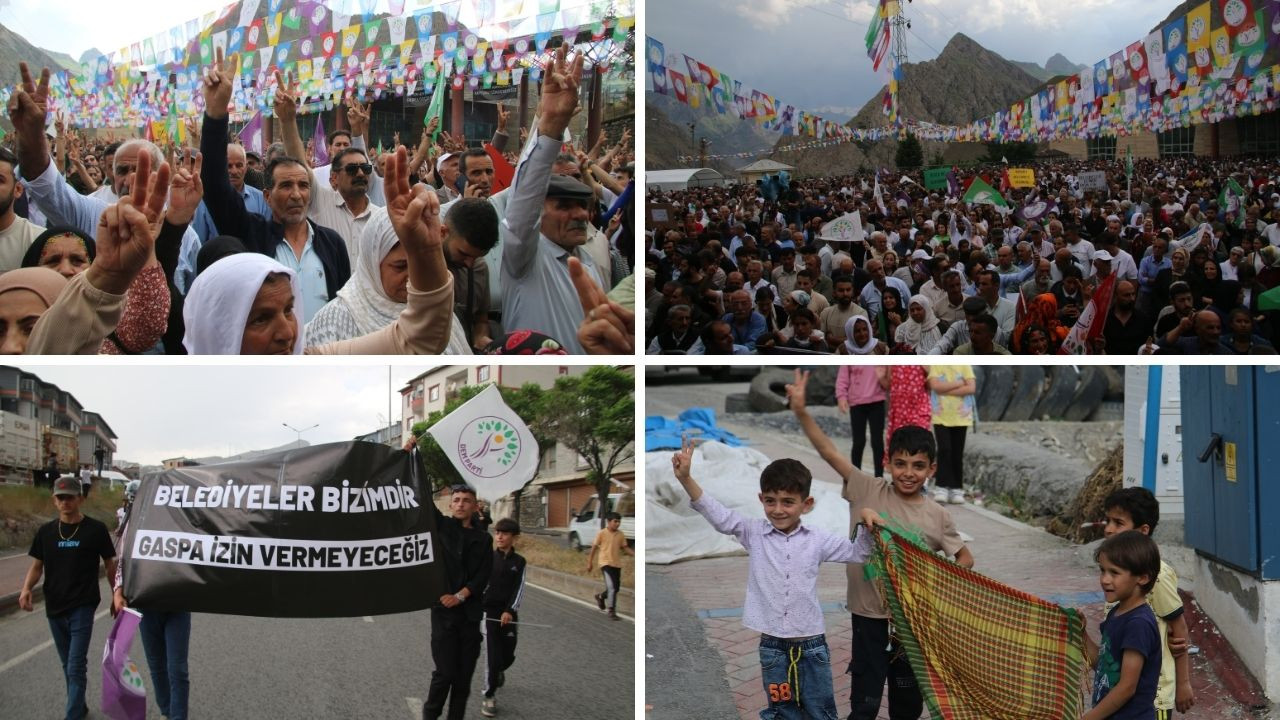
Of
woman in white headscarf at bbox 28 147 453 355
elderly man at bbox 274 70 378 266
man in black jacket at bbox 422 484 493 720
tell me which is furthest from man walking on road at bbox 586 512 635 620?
elderly man at bbox 274 70 378 266

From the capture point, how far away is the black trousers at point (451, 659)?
12.2ft

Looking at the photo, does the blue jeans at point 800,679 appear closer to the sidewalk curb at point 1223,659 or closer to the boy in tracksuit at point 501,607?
the boy in tracksuit at point 501,607

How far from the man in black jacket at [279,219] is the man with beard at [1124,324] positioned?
3209mm

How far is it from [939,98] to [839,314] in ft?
4.27

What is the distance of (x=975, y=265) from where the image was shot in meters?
5.09

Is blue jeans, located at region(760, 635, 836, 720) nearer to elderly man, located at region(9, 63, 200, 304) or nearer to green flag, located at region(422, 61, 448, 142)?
green flag, located at region(422, 61, 448, 142)

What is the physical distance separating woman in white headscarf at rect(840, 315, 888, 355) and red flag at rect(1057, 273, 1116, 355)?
81cm

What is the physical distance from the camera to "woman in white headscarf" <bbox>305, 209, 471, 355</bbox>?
3.92m

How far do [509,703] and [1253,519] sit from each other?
2.60 meters

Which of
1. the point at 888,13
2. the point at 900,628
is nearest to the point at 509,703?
the point at 900,628

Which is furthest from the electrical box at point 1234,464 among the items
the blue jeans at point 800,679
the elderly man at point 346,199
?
the elderly man at point 346,199

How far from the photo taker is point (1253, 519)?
3.58 metres

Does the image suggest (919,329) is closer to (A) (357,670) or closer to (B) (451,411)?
(B) (451,411)

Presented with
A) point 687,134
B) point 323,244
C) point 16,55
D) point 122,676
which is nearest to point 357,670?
point 122,676
